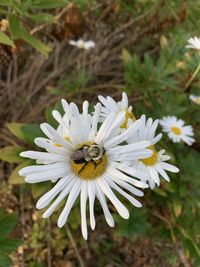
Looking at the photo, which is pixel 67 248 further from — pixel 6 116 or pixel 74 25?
pixel 74 25

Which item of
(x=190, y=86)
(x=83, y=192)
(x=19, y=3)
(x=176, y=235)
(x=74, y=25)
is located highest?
(x=74, y=25)

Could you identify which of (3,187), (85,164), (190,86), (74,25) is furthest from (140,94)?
(85,164)

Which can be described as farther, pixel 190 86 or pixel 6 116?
pixel 6 116

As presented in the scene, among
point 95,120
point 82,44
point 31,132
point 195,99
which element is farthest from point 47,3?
point 82,44

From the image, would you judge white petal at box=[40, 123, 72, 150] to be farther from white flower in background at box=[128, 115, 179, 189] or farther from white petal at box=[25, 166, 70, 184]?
white flower in background at box=[128, 115, 179, 189]

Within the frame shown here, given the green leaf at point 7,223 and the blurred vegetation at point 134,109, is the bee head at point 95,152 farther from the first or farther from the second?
the green leaf at point 7,223

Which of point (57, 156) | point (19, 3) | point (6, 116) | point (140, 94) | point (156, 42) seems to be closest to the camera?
point (57, 156)

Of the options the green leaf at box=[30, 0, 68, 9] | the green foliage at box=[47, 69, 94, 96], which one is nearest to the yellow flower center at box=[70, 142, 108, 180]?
the green leaf at box=[30, 0, 68, 9]

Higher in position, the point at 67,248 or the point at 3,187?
the point at 3,187
